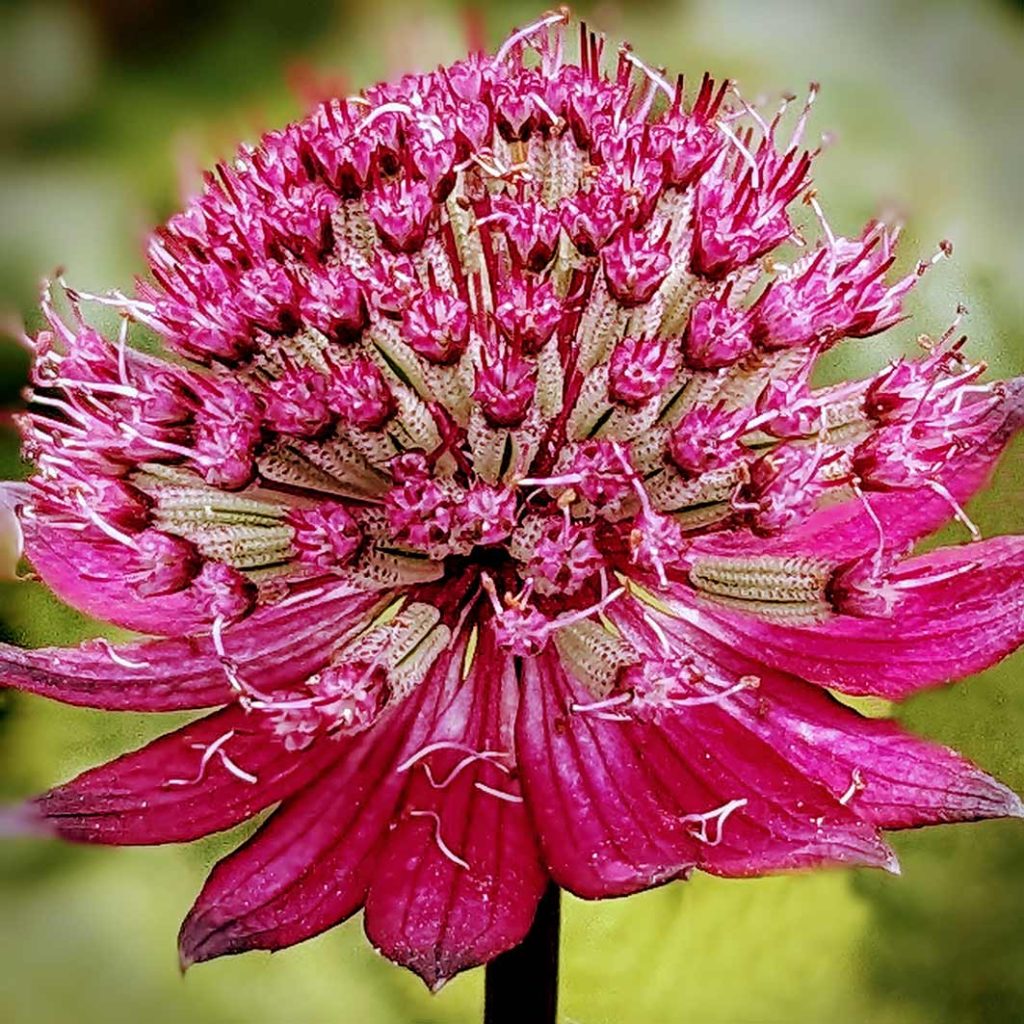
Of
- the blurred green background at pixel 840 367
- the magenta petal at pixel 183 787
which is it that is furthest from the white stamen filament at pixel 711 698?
the blurred green background at pixel 840 367

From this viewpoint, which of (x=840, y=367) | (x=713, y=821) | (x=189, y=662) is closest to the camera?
(x=713, y=821)

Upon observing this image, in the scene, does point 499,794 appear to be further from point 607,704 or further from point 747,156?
point 747,156

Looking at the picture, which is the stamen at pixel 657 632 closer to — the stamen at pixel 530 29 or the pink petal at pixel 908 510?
the pink petal at pixel 908 510

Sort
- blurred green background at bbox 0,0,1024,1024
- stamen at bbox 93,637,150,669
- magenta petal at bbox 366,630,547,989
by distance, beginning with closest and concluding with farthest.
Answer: magenta petal at bbox 366,630,547,989, stamen at bbox 93,637,150,669, blurred green background at bbox 0,0,1024,1024

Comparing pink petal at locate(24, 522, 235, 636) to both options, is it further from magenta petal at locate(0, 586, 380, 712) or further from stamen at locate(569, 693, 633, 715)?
stamen at locate(569, 693, 633, 715)

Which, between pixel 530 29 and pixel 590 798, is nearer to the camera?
pixel 590 798

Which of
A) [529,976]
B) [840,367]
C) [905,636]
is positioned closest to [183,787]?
[529,976]

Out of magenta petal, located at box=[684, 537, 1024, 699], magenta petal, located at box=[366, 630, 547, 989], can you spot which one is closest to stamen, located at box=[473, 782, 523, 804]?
magenta petal, located at box=[366, 630, 547, 989]

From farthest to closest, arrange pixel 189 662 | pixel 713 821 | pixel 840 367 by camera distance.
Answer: pixel 840 367 → pixel 189 662 → pixel 713 821
